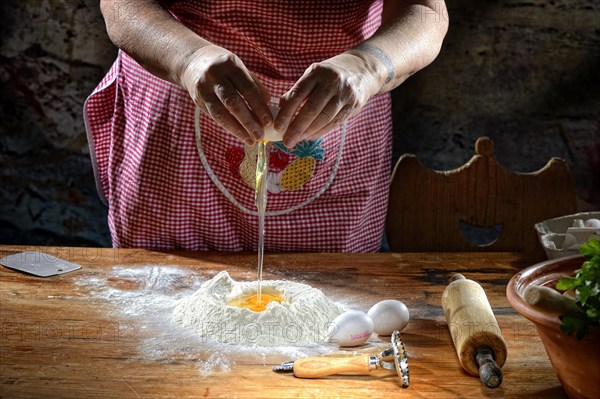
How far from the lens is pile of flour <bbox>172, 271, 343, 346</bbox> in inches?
65.6

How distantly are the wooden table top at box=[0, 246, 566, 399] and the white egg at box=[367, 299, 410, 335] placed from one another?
0.11 feet

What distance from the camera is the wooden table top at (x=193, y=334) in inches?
57.3

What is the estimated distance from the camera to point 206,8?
2.21 metres

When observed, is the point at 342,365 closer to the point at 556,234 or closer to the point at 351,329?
the point at 351,329

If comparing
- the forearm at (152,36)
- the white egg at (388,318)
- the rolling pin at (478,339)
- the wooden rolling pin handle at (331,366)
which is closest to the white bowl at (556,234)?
the rolling pin at (478,339)

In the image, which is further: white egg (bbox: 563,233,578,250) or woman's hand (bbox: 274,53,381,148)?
white egg (bbox: 563,233,578,250)

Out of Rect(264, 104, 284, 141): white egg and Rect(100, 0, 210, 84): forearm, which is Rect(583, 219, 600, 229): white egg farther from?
Rect(100, 0, 210, 84): forearm

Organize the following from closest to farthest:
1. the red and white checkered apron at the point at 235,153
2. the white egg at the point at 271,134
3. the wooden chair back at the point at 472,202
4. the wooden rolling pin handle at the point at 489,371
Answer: the wooden rolling pin handle at the point at 489,371 → the white egg at the point at 271,134 → the red and white checkered apron at the point at 235,153 → the wooden chair back at the point at 472,202

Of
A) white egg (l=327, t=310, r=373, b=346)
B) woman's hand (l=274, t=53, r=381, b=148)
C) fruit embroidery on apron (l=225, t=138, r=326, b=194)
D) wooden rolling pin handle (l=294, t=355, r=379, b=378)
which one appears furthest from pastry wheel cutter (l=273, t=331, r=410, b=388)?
fruit embroidery on apron (l=225, t=138, r=326, b=194)

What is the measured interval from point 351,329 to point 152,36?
885 millimetres

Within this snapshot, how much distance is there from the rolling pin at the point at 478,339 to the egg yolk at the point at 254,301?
39 cm

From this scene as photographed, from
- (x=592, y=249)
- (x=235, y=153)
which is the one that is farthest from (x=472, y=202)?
(x=592, y=249)

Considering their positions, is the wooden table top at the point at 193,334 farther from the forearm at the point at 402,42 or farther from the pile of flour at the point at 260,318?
the forearm at the point at 402,42

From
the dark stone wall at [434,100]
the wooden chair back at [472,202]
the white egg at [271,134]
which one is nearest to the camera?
the white egg at [271,134]
